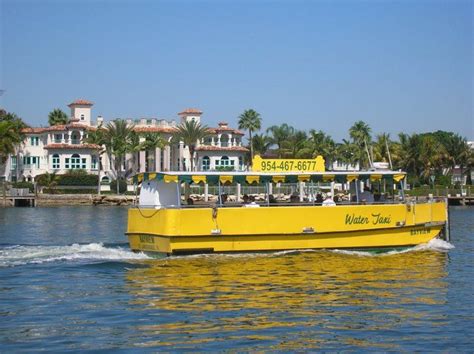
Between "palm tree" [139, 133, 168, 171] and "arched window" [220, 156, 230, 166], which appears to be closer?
"palm tree" [139, 133, 168, 171]

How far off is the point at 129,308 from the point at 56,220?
128ft

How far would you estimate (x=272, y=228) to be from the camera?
24578 millimetres

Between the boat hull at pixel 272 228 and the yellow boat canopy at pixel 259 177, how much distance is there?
1219mm

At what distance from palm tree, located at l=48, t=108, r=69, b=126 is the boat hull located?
81.2 m

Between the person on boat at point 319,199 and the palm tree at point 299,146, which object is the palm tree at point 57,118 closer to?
the palm tree at point 299,146

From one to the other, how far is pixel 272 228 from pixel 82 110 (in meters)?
77.5

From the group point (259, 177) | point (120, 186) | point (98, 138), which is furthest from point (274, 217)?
point (98, 138)

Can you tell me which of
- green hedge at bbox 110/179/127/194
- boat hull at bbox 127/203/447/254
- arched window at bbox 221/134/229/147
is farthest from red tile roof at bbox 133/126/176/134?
boat hull at bbox 127/203/447/254

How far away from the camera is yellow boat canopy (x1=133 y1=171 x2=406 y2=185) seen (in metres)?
24.7

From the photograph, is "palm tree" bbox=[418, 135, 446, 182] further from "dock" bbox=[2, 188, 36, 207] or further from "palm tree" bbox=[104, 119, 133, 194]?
"dock" bbox=[2, 188, 36, 207]

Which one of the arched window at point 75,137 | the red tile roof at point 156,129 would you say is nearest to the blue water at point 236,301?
the arched window at point 75,137

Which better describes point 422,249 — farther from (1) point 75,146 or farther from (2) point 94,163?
(2) point 94,163

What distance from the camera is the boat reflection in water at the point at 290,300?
1441 centimetres

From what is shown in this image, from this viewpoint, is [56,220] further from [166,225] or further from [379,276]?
[379,276]
